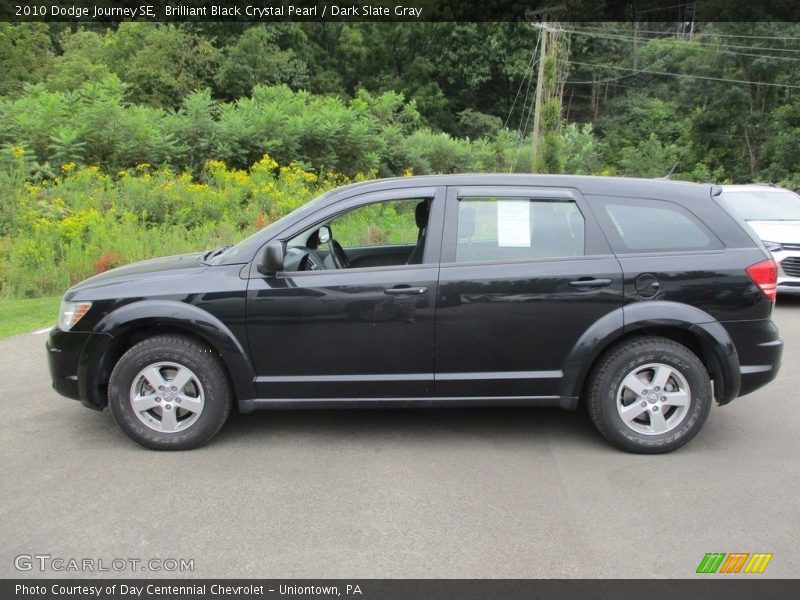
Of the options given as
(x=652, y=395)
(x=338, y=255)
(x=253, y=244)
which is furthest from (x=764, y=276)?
Result: (x=253, y=244)

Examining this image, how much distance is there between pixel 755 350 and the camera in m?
4.58

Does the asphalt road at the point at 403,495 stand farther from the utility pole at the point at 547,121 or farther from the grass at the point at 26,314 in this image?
the utility pole at the point at 547,121

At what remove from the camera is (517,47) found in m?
46.0

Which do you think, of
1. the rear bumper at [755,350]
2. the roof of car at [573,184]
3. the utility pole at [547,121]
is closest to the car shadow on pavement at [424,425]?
the rear bumper at [755,350]

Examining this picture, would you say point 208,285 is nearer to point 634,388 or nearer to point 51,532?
point 51,532

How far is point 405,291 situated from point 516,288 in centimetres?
74

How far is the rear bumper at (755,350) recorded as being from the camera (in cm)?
455

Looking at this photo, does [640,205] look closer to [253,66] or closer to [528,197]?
[528,197]

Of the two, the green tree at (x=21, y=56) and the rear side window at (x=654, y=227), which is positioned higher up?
the green tree at (x=21, y=56)

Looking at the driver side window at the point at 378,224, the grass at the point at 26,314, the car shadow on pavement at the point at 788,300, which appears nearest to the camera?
the driver side window at the point at 378,224

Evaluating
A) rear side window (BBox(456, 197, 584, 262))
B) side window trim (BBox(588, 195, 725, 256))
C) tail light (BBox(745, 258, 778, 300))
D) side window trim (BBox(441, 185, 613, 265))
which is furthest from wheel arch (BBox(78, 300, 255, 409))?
tail light (BBox(745, 258, 778, 300))

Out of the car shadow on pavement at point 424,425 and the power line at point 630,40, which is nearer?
the car shadow on pavement at point 424,425

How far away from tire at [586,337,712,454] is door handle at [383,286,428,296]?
1338mm

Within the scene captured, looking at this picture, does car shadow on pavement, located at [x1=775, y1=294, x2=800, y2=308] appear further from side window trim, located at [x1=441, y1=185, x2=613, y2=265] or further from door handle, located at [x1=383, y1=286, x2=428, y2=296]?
door handle, located at [x1=383, y1=286, x2=428, y2=296]
